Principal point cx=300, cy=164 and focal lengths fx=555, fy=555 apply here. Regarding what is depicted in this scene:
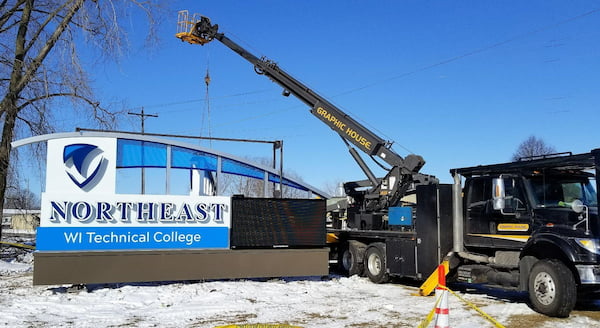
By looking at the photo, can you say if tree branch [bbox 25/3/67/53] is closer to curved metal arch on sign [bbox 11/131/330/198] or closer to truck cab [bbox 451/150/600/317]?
curved metal arch on sign [bbox 11/131/330/198]

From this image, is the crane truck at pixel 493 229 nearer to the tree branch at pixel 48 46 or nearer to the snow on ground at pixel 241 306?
the snow on ground at pixel 241 306

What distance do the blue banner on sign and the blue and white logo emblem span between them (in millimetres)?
1073

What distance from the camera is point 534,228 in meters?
10.2

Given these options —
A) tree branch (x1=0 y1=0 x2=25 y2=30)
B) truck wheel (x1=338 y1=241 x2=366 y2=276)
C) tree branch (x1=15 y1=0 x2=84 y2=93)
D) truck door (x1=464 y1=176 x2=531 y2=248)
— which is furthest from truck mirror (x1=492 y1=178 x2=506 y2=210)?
tree branch (x1=0 y1=0 x2=25 y2=30)

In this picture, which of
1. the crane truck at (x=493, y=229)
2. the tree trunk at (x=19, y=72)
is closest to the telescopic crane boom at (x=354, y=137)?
the crane truck at (x=493, y=229)

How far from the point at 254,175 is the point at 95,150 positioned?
172 inches

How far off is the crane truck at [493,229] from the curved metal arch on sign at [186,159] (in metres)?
2.41

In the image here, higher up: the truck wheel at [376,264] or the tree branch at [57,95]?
the tree branch at [57,95]

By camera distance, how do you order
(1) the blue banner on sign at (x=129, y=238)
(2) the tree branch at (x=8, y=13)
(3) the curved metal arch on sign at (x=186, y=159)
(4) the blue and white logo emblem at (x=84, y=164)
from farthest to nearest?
(2) the tree branch at (x=8, y=13)
(3) the curved metal arch on sign at (x=186, y=159)
(4) the blue and white logo emblem at (x=84, y=164)
(1) the blue banner on sign at (x=129, y=238)

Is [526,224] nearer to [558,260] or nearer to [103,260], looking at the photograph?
[558,260]

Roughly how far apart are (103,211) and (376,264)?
23.5 feet

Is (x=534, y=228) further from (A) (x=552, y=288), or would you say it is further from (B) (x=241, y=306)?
(B) (x=241, y=306)

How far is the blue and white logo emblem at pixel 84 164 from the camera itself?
12119 mm

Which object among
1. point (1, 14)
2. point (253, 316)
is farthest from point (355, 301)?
point (1, 14)
